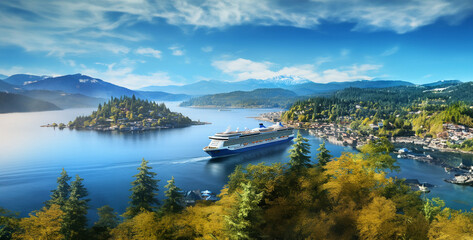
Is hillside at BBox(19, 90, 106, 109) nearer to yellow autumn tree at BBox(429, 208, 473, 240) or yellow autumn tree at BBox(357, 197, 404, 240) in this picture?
yellow autumn tree at BBox(357, 197, 404, 240)

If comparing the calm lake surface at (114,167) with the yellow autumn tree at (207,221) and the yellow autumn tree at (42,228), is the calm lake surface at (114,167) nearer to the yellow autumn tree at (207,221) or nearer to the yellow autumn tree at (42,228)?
the yellow autumn tree at (42,228)

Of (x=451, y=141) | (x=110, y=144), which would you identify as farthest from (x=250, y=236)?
(x=451, y=141)

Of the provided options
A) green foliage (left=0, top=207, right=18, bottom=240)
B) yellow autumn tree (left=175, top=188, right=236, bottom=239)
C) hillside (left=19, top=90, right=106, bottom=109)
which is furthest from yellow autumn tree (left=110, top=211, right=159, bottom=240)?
hillside (left=19, top=90, right=106, bottom=109)

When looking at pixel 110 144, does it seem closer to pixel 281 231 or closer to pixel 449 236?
pixel 281 231

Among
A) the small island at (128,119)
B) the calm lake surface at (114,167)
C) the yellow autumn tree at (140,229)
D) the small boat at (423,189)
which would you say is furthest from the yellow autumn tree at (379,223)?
the small island at (128,119)

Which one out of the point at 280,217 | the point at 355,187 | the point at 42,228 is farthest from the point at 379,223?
the point at 42,228

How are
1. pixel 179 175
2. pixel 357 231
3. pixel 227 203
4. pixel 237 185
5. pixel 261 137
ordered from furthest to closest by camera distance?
1. pixel 261 137
2. pixel 179 175
3. pixel 237 185
4. pixel 227 203
5. pixel 357 231

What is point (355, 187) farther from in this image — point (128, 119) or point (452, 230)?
point (128, 119)

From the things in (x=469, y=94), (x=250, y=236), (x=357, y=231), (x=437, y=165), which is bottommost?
(x=437, y=165)
